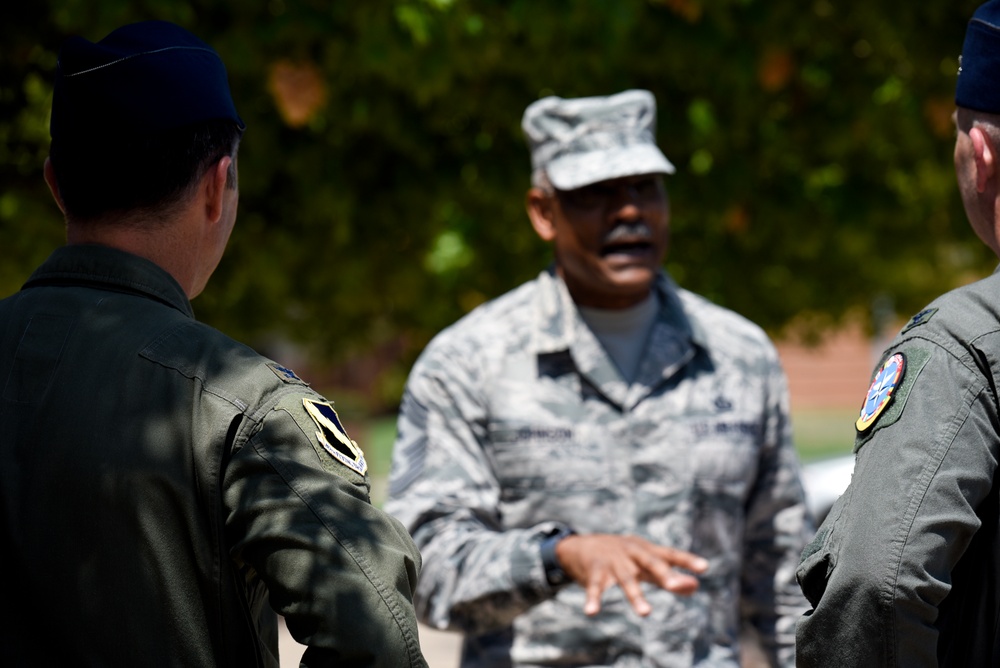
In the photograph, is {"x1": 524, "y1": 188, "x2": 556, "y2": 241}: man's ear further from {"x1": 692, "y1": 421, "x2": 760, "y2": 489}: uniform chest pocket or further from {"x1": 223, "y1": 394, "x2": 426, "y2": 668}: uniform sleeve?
{"x1": 223, "y1": 394, "x2": 426, "y2": 668}: uniform sleeve

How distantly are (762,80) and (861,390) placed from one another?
20.6m

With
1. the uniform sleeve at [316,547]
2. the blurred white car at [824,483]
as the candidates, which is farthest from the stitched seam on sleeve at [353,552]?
the blurred white car at [824,483]

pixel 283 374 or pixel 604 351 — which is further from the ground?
pixel 283 374

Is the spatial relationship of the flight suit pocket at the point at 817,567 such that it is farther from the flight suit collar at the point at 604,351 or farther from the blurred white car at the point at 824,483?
the blurred white car at the point at 824,483

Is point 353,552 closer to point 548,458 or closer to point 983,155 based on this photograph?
point 983,155

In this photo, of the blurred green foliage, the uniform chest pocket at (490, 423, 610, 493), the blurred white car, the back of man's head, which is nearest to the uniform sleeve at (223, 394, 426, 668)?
the back of man's head

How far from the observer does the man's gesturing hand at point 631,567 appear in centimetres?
250

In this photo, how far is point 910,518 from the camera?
1968 millimetres

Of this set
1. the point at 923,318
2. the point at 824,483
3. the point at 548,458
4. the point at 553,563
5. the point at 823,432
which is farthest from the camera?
the point at 823,432

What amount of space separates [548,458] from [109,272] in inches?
58.8

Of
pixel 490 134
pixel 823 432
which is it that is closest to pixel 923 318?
pixel 490 134

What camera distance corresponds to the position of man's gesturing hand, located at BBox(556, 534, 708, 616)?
250cm

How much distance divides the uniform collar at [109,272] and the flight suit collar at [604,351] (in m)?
1.51

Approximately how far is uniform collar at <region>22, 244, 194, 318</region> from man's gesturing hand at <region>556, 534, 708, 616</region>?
1.04 m
